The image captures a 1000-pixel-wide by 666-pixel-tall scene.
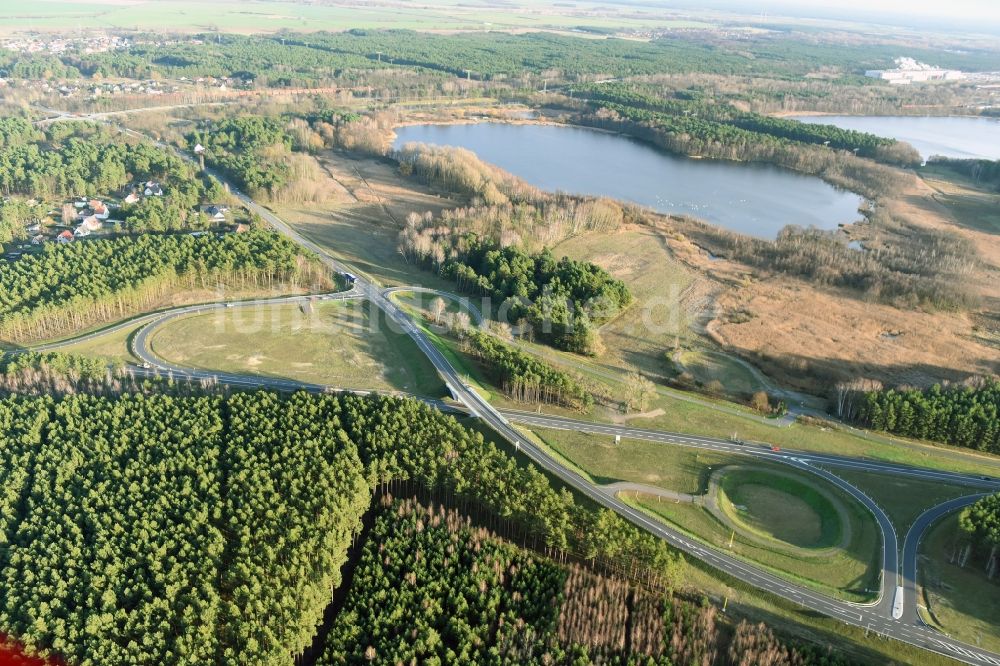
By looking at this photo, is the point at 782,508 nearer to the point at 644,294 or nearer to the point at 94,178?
the point at 644,294

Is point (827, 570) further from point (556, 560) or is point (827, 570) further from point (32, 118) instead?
point (32, 118)

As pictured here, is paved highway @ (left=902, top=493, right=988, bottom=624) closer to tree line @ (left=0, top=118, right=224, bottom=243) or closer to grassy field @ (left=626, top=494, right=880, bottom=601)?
grassy field @ (left=626, top=494, right=880, bottom=601)

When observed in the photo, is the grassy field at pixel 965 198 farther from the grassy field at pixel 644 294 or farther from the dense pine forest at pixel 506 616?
the dense pine forest at pixel 506 616

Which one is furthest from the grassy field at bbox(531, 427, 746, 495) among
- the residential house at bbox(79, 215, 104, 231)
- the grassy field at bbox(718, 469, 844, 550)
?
the residential house at bbox(79, 215, 104, 231)

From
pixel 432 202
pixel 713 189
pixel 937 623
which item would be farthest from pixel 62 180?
pixel 937 623

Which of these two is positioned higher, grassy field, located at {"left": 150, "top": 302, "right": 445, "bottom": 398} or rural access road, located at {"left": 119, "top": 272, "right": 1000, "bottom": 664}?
grassy field, located at {"left": 150, "top": 302, "right": 445, "bottom": 398}

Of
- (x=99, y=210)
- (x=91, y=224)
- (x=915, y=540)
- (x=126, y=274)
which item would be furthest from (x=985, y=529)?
(x=99, y=210)
